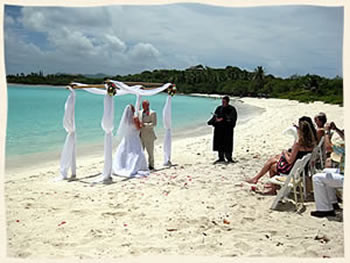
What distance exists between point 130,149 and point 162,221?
319 cm

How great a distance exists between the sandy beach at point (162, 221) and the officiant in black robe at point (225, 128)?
4.00 feet

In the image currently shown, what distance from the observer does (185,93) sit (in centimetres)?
8694

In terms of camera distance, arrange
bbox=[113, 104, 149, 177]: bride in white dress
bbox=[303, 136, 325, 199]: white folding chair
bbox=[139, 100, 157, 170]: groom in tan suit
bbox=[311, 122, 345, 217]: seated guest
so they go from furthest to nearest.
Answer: bbox=[139, 100, 157, 170]: groom in tan suit, bbox=[113, 104, 149, 177]: bride in white dress, bbox=[303, 136, 325, 199]: white folding chair, bbox=[311, 122, 345, 217]: seated guest

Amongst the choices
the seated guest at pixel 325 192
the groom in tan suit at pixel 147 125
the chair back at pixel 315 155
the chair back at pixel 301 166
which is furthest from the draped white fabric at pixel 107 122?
the seated guest at pixel 325 192

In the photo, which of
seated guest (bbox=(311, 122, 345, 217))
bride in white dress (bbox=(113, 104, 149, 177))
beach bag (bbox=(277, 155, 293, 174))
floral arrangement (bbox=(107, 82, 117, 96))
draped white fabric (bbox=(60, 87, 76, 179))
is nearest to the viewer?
seated guest (bbox=(311, 122, 345, 217))

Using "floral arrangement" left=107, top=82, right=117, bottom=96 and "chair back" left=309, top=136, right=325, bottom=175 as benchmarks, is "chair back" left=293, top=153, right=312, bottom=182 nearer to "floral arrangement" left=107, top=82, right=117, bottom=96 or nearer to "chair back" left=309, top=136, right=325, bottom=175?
"chair back" left=309, top=136, right=325, bottom=175

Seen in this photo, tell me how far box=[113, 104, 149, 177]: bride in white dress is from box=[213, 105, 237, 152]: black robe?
180 centimetres

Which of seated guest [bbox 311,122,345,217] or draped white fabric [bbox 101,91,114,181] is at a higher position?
draped white fabric [bbox 101,91,114,181]

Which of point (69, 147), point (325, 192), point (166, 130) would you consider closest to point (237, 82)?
point (166, 130)

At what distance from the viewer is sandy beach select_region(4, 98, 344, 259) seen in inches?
136

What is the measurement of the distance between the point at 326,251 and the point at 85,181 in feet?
15.0

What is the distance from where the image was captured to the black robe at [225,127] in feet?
26.2

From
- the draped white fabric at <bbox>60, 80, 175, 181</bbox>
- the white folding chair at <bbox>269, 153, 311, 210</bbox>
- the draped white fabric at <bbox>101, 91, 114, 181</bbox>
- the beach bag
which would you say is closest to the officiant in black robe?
the draped white fabric at <bbox>60, 80, 175, 181</bbox>
